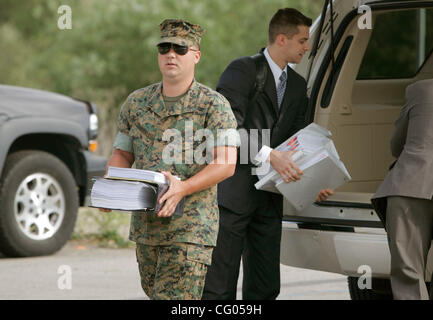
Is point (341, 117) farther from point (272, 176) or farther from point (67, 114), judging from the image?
point (67, 114)

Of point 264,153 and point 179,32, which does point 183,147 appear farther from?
point 264,153

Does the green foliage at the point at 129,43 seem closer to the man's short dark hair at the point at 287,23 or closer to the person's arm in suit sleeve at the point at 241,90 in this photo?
the man's short dark hair at the point at 287,23

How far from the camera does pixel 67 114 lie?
1035cm

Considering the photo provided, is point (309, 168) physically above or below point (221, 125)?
below

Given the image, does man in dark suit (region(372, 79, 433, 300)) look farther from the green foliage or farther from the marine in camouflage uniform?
the green foliage

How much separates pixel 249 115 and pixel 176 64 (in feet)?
→ 3.77

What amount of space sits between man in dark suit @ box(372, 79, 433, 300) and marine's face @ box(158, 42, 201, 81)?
3.99ft

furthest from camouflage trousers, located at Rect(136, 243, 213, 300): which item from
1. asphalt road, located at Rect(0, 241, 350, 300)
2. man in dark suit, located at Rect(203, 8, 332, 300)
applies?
asphalt road, located at Rect(0, 241, 350, 300)

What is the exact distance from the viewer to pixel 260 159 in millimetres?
5797

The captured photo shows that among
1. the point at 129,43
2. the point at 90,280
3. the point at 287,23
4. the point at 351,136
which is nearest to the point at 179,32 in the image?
the point at 287,23

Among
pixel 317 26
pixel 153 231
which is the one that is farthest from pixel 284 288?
pixel 153 231

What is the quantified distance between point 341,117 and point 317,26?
2.02 feet

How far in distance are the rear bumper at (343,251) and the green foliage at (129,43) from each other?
17697 mm

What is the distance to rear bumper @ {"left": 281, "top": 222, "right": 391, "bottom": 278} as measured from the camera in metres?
5.89
